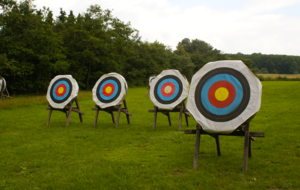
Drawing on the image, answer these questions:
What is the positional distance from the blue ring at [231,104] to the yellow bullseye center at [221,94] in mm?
186

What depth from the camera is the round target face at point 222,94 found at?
4651 mm

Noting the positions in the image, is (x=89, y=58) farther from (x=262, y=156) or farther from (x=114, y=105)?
(x=262, y=156)

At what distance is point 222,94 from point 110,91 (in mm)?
6361

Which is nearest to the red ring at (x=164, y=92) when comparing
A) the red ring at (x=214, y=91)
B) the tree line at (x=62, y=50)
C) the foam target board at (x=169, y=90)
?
the foam target board at (x=169, y=90)

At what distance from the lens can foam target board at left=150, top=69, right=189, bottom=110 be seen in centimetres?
930

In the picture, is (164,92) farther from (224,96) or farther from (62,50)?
(62,50)

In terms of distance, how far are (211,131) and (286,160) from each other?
1.89m

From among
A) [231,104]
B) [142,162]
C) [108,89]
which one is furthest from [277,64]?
[142,162]

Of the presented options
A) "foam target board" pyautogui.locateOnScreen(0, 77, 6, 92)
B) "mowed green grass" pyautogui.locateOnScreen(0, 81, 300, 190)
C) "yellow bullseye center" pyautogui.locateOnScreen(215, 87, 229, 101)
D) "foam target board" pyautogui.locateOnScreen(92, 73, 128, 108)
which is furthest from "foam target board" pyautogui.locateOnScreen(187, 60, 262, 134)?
"foam target board" pyautogui.locateOnScreen(0, 77, 6, 92)

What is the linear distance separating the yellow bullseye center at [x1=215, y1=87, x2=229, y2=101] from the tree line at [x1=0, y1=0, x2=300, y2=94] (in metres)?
23.4

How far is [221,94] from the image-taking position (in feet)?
16.0

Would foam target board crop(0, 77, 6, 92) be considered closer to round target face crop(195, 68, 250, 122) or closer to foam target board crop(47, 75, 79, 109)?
foam target board crop(47, 75, 79, 109)

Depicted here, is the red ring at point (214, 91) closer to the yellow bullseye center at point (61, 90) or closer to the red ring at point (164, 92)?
the red ring at point (164, 92)

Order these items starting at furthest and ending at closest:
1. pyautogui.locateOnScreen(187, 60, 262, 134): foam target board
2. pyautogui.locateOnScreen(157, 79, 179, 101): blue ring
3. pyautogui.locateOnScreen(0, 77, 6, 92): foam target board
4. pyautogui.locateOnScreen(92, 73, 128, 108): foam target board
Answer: pyautogui.locateOnScreen(0, 77, 6, 92): foam target board
pyautogui.locateOnScreen(92, 73, 128, 108): foam target board
pyautogui.locateOnScreen(157, 79, 179, 101): blue ring
pyautogui.locateOnScreen(187, 60, 262, 134): foam target board
